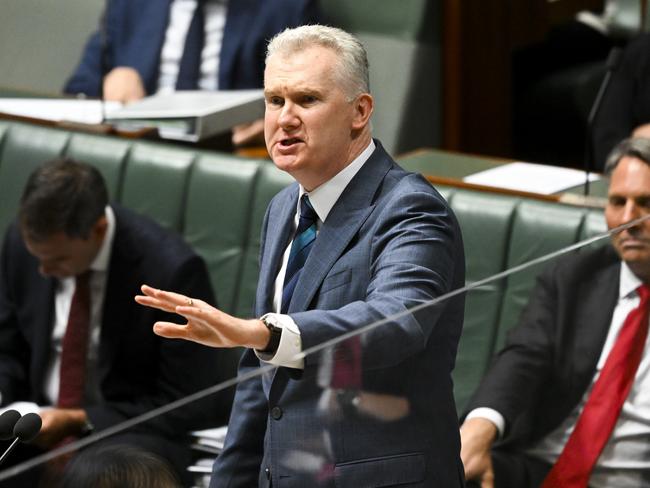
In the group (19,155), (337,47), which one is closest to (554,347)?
(337,47)

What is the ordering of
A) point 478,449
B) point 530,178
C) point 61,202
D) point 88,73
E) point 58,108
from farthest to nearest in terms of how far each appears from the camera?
point 88,73 < point 58,108 < point 530,178 < point 61,202 < point 478,449

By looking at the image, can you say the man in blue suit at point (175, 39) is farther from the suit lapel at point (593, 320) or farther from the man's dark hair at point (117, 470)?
the man's dark hair at point (117, 470)

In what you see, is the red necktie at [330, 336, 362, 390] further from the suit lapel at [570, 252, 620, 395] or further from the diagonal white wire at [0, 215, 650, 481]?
the suit lapel at [570, 252, 620, 395]

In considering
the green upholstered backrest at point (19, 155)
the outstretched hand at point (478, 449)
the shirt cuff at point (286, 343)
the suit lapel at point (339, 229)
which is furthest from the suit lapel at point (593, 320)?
the green upholstered backrest at point (19, 155)

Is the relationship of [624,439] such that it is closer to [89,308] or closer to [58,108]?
[89,308]

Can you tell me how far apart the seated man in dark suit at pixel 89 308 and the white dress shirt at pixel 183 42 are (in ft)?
2.97

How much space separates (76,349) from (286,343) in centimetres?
124

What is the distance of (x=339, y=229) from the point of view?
1357mm

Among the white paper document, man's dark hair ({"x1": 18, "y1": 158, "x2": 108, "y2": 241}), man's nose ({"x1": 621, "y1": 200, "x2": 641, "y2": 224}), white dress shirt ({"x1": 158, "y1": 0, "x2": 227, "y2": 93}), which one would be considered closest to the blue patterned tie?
man's nose ({"x1": 621, "y1": 200, "x2": 641, "y2": 224})

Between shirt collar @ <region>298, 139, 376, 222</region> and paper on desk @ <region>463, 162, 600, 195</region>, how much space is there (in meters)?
1.05

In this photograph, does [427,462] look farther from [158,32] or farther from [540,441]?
[158,32]

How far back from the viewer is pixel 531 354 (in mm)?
1413

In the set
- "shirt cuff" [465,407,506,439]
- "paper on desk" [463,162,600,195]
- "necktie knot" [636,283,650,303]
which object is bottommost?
"shirt cuff" [465,407,506,439]

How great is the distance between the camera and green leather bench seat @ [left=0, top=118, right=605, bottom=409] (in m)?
2.26
